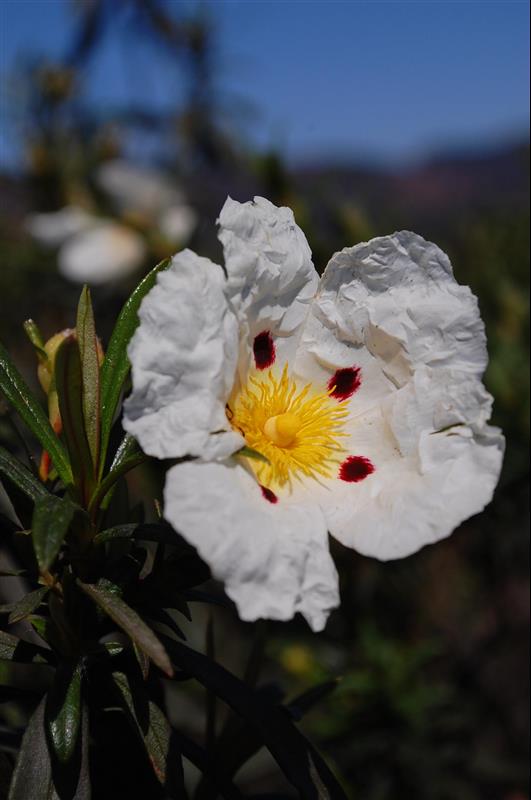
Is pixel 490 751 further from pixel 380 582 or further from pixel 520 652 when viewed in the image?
pixel 380 582

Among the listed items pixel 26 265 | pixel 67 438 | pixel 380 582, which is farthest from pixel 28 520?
pixel 26 265

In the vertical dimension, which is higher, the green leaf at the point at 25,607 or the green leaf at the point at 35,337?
the green leaf at the point at 35,337

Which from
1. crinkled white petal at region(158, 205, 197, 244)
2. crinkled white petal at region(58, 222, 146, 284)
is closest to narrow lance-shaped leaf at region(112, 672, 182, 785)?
crinkled white petal at region(58, 222, 146, 284)

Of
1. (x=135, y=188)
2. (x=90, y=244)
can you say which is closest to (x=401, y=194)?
(x=135, y=188)

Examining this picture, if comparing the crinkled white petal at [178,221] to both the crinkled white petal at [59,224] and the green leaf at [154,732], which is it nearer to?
the crinkled white petal at [59,224]

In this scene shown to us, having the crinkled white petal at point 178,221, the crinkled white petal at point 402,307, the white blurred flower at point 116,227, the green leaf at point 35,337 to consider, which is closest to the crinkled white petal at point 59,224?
the white blurred flower at point 116,227

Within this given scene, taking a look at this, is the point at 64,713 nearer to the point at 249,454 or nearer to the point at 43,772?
the point at 43,772
